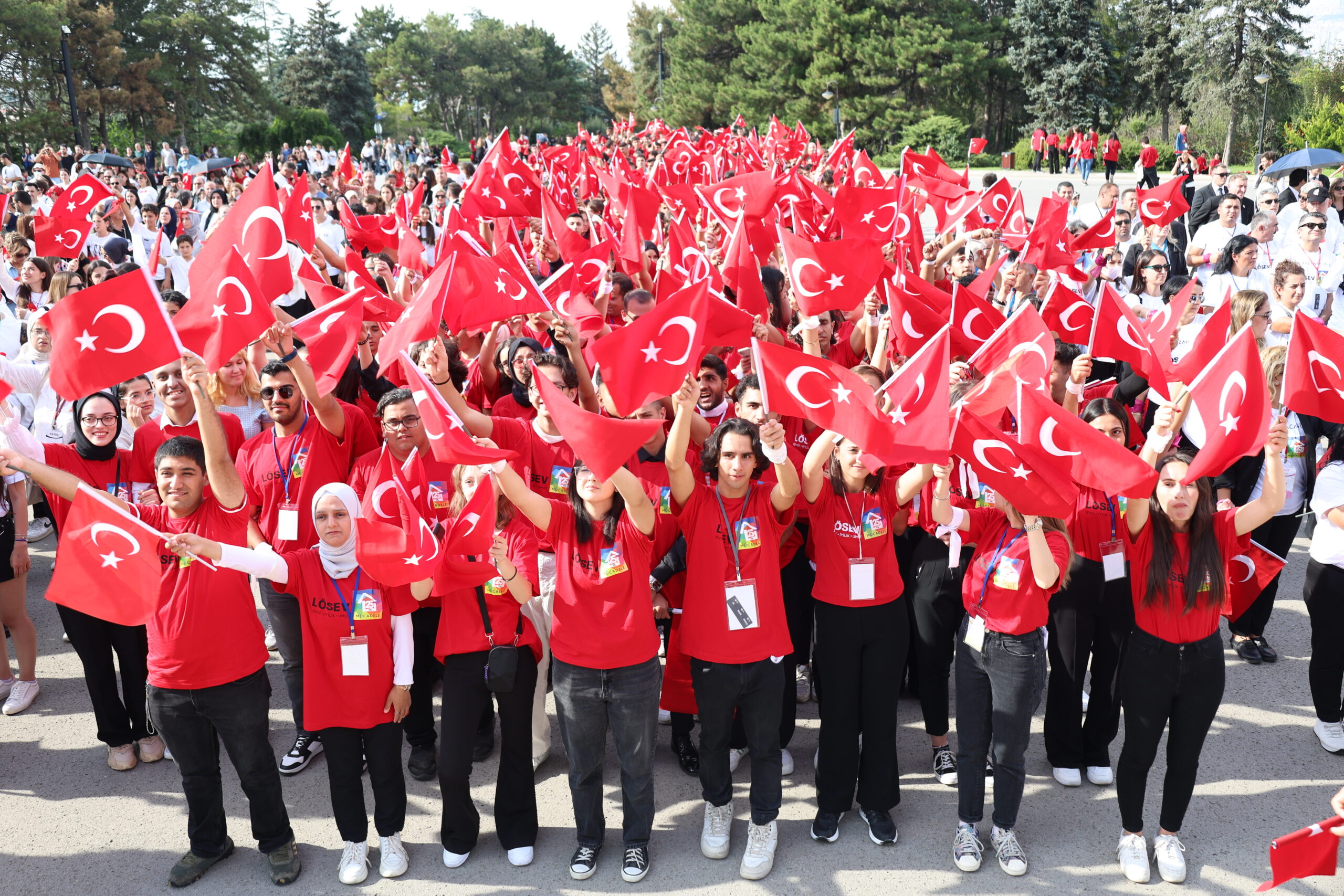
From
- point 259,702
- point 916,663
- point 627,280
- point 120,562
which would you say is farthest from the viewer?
point 627,280

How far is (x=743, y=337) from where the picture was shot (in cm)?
573

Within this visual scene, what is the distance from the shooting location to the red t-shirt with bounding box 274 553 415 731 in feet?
13.5

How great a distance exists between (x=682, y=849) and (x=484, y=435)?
6.94ft

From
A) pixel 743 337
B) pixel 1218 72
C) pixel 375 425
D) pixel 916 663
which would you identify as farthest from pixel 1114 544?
pixel 1218 72

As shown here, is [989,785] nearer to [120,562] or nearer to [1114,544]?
[1114,544]

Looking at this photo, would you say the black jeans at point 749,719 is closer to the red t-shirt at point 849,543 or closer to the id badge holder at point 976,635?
the red t-shirt at point 849,543

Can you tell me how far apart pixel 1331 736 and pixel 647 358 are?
3925 millimetres

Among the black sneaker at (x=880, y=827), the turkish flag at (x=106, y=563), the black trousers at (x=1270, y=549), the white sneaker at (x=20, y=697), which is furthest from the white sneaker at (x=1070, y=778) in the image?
the white sneaker at (x=20, y=697)

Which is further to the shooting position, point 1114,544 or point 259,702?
point 1114,544

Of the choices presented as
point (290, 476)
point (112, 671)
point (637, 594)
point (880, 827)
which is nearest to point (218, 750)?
point (112, 671)

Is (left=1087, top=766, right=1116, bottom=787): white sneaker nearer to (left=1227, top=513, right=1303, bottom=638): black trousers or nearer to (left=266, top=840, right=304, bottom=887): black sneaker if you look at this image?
(left=1227, top=513, right=1303, bottom=638): black trousers

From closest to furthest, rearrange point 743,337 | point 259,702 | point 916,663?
1. point 259,702
2. point 916,663
3. point 743,337

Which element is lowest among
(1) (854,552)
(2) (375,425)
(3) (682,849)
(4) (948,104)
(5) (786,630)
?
(3) (682,849)

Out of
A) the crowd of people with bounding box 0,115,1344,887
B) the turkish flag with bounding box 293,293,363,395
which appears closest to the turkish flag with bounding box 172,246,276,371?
the crowd of people with bounding box 0,115,1344,887
